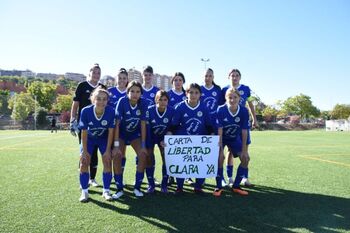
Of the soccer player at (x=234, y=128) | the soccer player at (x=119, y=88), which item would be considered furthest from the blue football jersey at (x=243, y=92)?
the soccer player at (x=119, y=88)

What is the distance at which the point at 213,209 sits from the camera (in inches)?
186

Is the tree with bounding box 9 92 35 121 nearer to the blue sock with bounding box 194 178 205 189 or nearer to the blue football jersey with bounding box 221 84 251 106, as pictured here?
the blue football jersey with bounding box 221 84 251 106

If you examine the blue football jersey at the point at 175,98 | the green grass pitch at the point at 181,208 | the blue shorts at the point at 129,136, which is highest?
the blue football jersey at the point at 175,98

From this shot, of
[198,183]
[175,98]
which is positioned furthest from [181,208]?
[175,98]

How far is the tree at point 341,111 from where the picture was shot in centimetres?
9062

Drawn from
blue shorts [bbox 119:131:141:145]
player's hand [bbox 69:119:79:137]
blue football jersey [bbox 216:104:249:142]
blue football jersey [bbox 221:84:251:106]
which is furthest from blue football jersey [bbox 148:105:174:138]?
blue football jersey [bbox 221:84:251:106]

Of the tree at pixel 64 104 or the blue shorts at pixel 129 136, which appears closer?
the blue shorts at pixel 129 136

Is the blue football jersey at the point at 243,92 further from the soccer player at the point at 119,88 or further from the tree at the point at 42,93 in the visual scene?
the tree at the point at 42,93

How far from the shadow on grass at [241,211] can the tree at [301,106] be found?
100 meters

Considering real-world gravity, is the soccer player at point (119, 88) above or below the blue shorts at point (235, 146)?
above

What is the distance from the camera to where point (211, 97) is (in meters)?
6.96

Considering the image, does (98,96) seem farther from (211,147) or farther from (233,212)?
(233,212)

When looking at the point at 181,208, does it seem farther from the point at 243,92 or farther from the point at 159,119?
the point at 243,92

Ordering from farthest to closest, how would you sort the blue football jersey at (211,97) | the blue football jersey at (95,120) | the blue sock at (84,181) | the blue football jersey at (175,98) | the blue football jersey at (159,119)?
the blue football jersey at (211,97) < the blue football jersey at (175,98) < the blue football jersey at (159,119) < the blue football jersey at (95,120) < the blue sock at (84,181)
